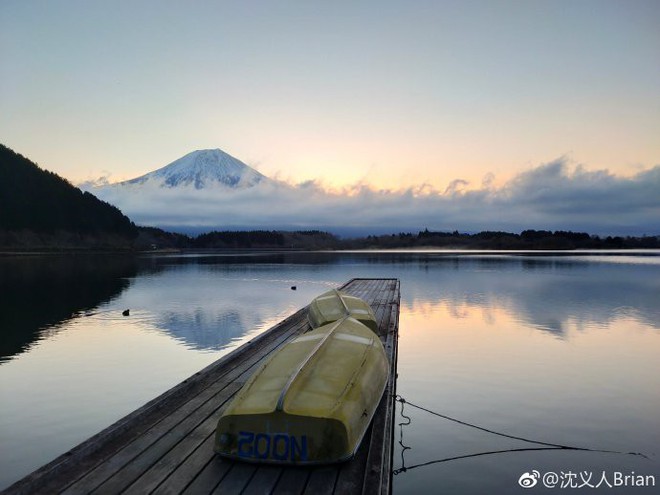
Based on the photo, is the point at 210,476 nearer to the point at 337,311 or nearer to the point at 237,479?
the point at 237,479

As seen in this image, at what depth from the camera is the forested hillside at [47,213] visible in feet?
413

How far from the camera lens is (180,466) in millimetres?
5945

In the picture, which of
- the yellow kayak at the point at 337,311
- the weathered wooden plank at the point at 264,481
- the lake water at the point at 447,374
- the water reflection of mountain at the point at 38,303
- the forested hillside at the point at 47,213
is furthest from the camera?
the forested hillside at the point at 47,213

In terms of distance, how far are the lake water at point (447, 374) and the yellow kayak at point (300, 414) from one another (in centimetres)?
226

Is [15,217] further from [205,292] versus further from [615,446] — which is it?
[615,446]

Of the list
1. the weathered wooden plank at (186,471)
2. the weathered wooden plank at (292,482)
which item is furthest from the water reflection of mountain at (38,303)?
the weathered wooden plank at (292,482)

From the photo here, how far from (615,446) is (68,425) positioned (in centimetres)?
1206

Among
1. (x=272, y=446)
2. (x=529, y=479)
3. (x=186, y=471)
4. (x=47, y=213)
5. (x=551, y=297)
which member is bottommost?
(x=529, y=479)

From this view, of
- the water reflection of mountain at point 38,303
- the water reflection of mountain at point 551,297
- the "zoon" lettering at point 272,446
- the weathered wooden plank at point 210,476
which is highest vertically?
the "zoon" lettering at point 272,446

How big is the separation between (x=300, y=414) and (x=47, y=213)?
6041 inches

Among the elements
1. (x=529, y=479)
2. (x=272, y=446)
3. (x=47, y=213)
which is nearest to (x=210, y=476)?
(x=272, y=446)

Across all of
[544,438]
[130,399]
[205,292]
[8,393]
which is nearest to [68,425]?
[130,399]

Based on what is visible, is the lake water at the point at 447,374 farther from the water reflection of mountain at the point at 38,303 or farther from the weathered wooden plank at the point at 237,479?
the weathered wooden plank at the point at 237,479

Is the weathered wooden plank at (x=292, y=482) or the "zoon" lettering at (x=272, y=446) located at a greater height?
the "zoon" lettering at (x=272, y=446)
